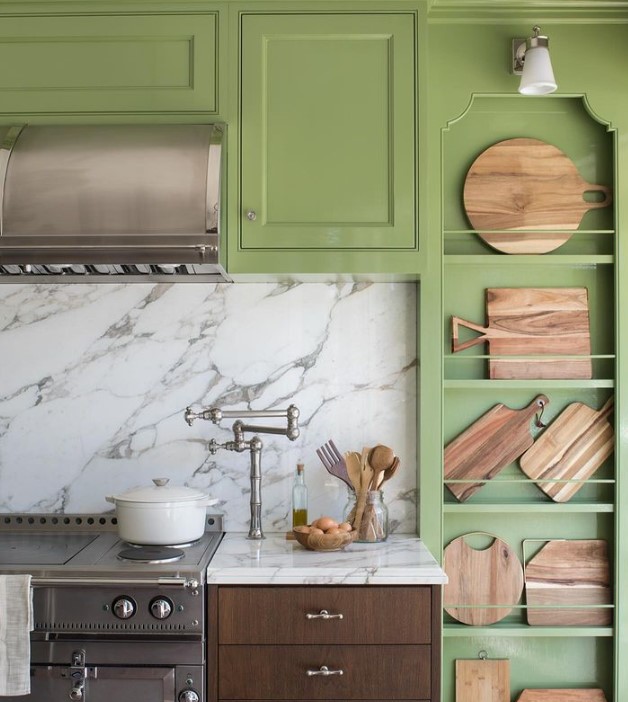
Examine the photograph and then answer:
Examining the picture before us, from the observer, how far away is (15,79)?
2424mm

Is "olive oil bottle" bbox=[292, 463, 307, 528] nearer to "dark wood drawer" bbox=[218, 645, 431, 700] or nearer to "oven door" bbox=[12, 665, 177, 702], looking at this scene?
"dark wood drawer" bbox=[218, 645, 431, 700]

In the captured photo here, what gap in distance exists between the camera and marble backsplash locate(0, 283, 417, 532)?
2.70m

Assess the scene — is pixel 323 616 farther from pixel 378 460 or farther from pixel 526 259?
pixel 526 259

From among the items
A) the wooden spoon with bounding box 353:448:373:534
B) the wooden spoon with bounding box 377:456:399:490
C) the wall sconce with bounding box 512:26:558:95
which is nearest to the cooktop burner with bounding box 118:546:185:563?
the wooden spoon with bounding box 353:448:373:534

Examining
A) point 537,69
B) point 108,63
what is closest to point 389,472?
point 537,69

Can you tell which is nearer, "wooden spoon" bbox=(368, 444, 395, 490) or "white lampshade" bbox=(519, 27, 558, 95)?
"white lampshade" bbox=(519, 27, 558, 95)

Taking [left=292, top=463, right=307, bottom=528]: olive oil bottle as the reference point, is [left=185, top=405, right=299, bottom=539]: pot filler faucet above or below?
above

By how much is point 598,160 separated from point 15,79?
187 centimetres

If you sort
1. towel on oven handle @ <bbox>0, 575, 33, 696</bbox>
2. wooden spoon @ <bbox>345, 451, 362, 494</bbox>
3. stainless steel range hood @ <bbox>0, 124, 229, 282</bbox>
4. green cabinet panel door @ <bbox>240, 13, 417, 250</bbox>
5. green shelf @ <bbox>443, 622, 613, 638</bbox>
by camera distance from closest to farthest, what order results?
towel on oven handle @ <bbox>0, 575, 33, 696</bbox>, stainless steel range hood @ <bbox>0, 124, 229, 282</bbox>, green cabinet panel door @ <bbox>240, 13, 417, 250</bbox>, wooden spoon @ <bbox>345, 451, 362, 494</bbox>, green shelf @ <bbox>443, 622, 613, 638</bbox>

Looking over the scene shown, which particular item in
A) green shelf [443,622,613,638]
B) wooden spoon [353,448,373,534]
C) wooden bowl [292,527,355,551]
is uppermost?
wooden spoon [353,448,373,534]

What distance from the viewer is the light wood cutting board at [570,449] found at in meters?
2.68

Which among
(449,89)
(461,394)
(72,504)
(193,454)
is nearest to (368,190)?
(449,89)

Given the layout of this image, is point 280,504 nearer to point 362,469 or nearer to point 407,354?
point 362,469

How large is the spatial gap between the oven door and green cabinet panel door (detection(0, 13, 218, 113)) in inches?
61.7
